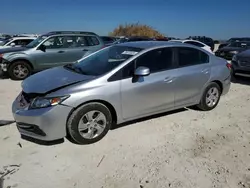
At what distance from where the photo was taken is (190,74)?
190 inches

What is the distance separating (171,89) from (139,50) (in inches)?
A: 36.4

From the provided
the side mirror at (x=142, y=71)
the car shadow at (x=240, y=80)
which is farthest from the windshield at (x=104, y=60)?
the car shadow at (x=240, y=80)

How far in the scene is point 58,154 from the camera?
139 inches

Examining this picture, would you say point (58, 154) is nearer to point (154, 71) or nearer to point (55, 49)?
point (154, 71)

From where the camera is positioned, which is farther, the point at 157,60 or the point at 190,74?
the point at 190,74

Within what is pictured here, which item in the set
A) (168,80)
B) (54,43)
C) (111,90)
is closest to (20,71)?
(54,43)

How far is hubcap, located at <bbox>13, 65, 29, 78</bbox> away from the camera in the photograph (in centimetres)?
874

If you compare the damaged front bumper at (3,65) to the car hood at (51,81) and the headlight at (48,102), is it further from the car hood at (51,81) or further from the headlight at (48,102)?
the headlight at (48,102)

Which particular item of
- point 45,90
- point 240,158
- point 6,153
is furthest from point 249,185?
point 6,153

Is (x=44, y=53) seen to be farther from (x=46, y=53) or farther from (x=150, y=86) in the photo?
(x=150, y=86)

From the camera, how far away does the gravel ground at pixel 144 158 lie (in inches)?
116

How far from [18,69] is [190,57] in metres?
6.32

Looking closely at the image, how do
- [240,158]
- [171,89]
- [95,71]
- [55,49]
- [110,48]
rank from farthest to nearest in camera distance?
[55,49] < [110,48] < [171,89] < [95,71] < [240,158]

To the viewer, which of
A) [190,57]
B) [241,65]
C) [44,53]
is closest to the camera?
[190,57]
